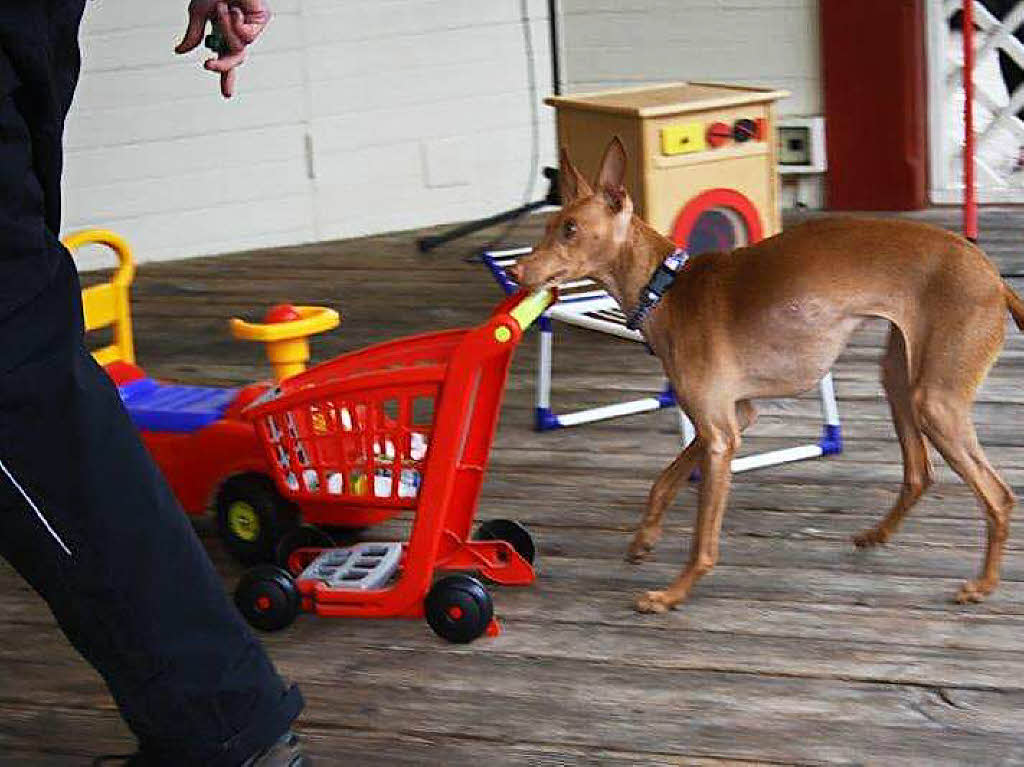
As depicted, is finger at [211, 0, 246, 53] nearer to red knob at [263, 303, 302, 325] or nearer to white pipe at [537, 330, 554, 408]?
red knob at [263, 303, 302, 325]

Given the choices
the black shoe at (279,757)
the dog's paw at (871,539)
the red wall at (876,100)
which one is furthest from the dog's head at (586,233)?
the red wall at (876,100)

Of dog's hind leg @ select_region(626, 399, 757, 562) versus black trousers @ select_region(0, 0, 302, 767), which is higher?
black trousers @ select_region(0, 0, 302, 767)

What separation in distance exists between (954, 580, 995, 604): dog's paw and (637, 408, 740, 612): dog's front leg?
0.38 m

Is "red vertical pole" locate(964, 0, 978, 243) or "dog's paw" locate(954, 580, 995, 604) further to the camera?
"red vertical pole" locate(964, 0, 978, 243)

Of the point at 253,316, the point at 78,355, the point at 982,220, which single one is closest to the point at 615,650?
the point at 78,355

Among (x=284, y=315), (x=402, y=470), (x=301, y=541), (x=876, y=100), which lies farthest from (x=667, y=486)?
(x=876, y=100)

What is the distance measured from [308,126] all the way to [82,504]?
13.9 ft

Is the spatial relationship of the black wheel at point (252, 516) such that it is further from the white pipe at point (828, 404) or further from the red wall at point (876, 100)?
the red wall at point (876, 100)

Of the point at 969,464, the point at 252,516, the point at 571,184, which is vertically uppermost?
the point at 571,184

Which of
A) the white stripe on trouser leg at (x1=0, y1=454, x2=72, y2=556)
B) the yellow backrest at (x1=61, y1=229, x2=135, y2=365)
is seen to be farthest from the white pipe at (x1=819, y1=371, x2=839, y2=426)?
the white stripe on trouser leg at (x1=0, y1=454, x2=72, y2=556)

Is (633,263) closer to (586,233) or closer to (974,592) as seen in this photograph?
(586,233)

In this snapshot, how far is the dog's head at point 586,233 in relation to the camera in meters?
2.76

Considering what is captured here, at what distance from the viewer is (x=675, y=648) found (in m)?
2.60

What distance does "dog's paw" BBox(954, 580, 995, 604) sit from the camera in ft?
8.77
